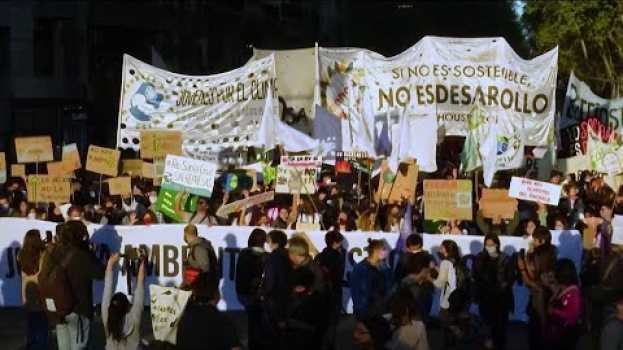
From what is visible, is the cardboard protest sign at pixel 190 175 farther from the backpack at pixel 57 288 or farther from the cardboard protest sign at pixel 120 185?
the backpack at pixel 57 288

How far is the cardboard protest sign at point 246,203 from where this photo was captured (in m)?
16.0

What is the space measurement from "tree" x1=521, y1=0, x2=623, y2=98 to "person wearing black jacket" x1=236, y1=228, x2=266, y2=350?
Answer: 2625 cm

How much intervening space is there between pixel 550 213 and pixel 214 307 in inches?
314

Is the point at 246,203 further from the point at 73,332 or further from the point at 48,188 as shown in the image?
the point at 73,332

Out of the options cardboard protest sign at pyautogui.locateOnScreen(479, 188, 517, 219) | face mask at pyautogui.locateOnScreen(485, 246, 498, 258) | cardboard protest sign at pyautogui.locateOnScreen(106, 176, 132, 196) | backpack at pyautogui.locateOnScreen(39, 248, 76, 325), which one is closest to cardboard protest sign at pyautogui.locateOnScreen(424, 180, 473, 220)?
cardboard protest sign at pyautogui.locateOnScreen(479, 188, 517, 219)

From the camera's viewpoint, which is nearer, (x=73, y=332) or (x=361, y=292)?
(x=73, y=332)

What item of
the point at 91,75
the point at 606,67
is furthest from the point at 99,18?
the point at 606,67

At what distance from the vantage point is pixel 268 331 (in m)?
11.4

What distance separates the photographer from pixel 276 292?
10.6 meters

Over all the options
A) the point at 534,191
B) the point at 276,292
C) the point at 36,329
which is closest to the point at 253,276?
the point at 276,292

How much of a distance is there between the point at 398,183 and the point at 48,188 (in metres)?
4.77

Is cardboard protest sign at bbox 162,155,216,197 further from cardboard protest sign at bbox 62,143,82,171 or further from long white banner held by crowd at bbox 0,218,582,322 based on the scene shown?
cardboard protest sign at bbox 62,143,82,171

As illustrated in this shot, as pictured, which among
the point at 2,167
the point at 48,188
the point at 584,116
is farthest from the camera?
the point at 584,116

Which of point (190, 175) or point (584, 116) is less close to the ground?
point (584, 116)
